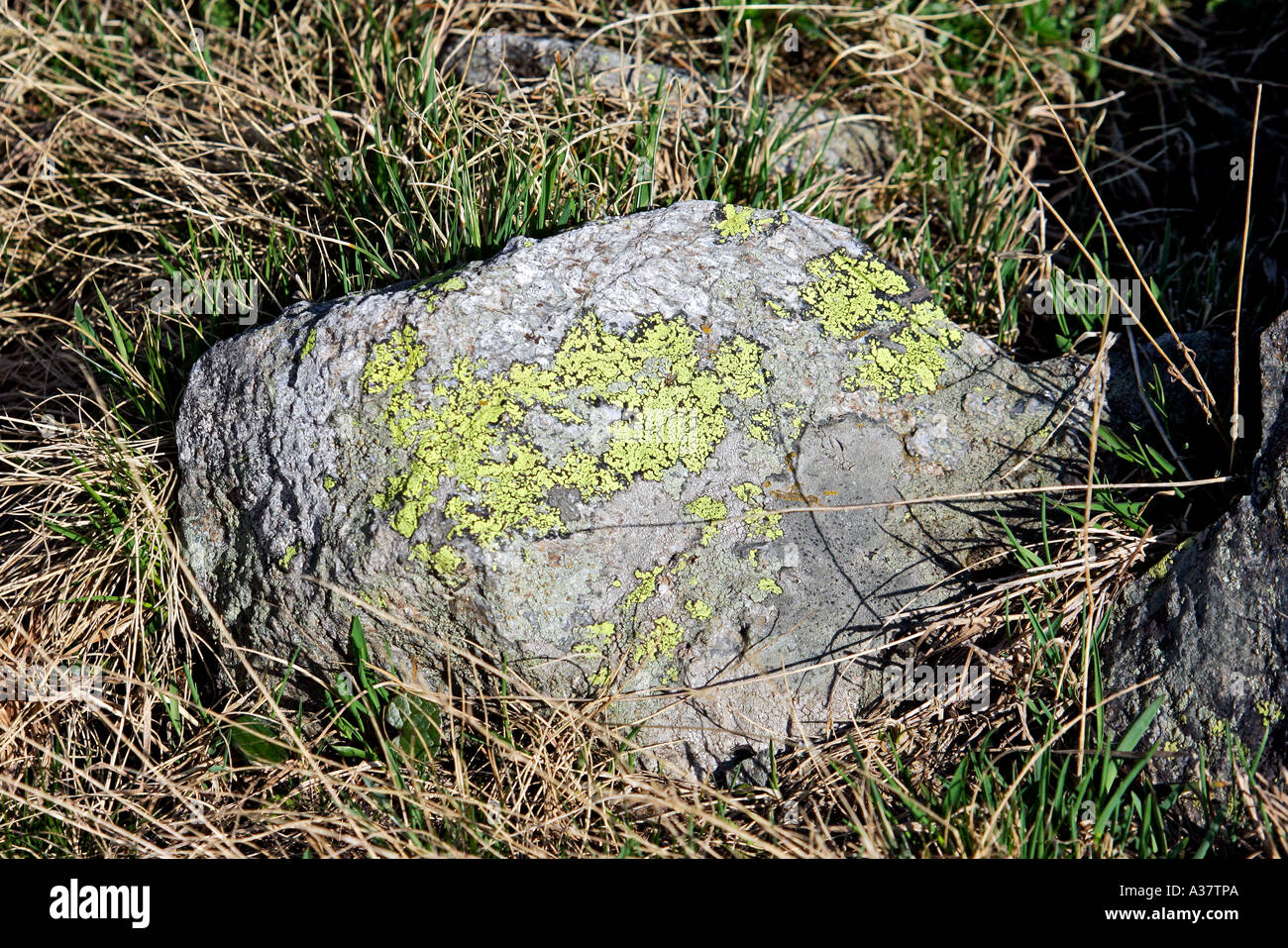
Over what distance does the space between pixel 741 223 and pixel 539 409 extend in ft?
3.08

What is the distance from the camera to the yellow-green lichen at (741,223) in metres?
2.88

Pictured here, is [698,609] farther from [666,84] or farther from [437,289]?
[666,84]

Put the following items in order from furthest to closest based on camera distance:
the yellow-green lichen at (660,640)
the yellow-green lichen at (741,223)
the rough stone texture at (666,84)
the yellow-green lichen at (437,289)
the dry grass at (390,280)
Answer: the rough stone texture at (666,84)
the yellow-green lichen at (741,223)
the yellow-green lichen at (437,289)
the yellow-green lichen at (660,640)
the dry grass at (390,280)

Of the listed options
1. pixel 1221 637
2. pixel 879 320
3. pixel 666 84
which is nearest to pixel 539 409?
pixel 879 320

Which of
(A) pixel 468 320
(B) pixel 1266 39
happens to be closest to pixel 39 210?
(A) pixel 468 320
